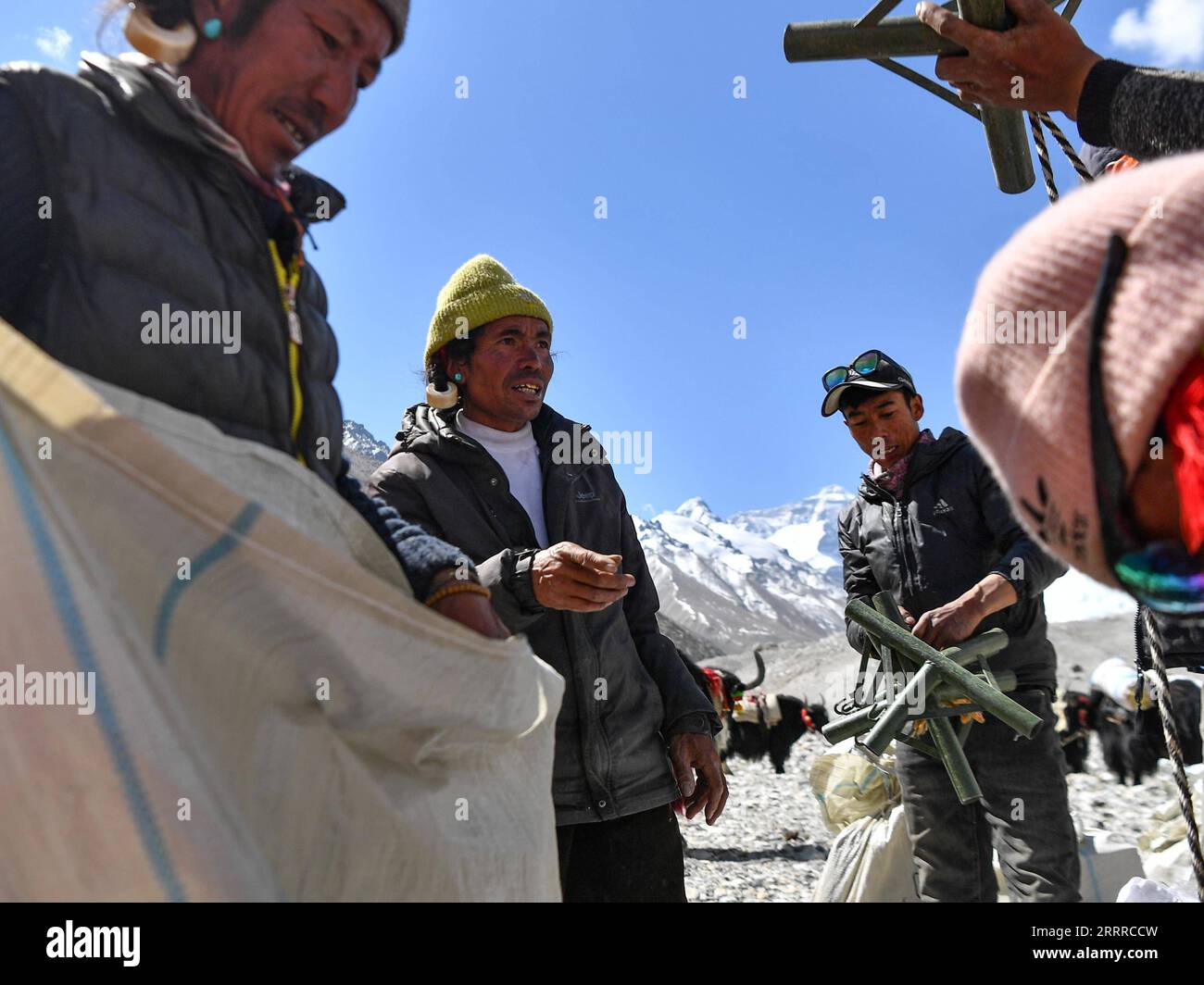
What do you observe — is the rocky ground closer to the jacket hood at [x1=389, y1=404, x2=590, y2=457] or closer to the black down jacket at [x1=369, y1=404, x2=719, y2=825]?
the black down jacket at [x1=369, y1=404, x2=719, y2=825]

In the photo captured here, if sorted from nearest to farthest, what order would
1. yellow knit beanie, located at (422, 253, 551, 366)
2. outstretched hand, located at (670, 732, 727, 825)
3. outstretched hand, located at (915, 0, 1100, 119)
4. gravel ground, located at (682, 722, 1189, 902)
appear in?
outstretched hand, located at (915, 0, 1100, 119), outstretched hand, located at (670, 732, 727, 825), yellow knit beanie, located at (422, 253, 551, 366), gravel ground, located at (682, 722, 1189, 902)

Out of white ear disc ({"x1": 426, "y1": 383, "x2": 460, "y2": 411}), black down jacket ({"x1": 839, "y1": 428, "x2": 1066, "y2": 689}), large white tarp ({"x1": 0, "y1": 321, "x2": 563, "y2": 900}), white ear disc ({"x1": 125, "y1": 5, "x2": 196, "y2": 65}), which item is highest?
white ear disc ({"x1": 125, "y1": 5, "x2": 196, "y2": 65})

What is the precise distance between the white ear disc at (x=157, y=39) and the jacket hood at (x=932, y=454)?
3.37 m

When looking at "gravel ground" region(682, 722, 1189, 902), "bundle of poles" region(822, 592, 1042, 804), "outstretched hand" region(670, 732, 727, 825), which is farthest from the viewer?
"gravel ground" region(682, 722, 1189, 902)

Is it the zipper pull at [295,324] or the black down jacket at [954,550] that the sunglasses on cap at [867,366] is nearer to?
the black down jacket at [954,550]

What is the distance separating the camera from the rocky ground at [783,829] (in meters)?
6.74

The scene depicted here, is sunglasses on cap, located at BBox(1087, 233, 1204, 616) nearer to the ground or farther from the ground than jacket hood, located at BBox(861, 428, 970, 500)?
nearer to the ground

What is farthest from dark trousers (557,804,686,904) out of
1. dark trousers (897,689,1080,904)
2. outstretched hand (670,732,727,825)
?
dark trousers (897,689,1080,904)

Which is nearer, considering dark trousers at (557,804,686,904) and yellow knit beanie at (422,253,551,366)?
dark trousers at (557,804,686,904)

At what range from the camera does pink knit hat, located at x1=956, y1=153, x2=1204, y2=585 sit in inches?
30.0

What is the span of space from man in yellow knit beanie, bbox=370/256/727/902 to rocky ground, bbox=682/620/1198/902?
3.22 meters

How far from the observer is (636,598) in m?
3.11

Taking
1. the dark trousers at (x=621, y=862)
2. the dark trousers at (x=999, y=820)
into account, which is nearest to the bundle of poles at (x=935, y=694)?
the dark trousers at (x=999, y=820)
